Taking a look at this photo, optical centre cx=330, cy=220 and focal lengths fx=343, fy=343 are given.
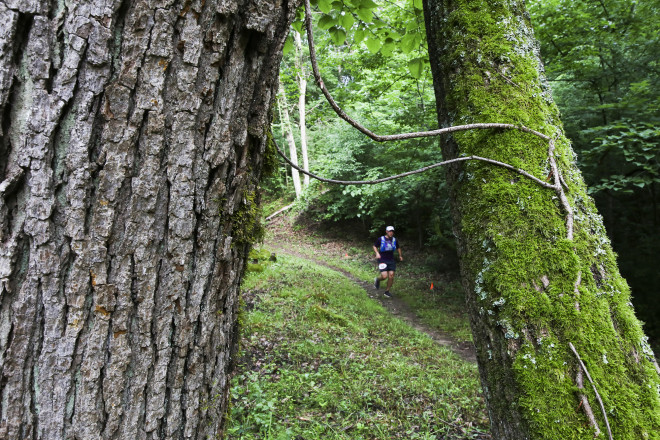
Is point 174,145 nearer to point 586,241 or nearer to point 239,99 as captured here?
point 239,99

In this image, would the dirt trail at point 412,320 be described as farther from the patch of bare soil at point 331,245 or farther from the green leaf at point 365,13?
the green leaf at point 365,13

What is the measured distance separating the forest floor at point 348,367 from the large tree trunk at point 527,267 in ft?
3.56

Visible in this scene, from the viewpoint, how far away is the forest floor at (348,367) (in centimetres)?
341

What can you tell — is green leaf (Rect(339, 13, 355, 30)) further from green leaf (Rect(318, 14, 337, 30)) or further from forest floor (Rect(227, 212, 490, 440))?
forest floor (Rect(227, 212, 490, 440))

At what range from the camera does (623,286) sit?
1.46 meters

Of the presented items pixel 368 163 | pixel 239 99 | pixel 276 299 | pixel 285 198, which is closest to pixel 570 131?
pixel 276 299

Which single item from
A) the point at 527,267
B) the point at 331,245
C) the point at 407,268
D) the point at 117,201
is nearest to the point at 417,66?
the point at 527,267

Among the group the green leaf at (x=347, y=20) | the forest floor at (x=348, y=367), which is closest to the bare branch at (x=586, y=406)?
the forest floor at (x=348, y=367)

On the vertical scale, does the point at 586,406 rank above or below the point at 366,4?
below

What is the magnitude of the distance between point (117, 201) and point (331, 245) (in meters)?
16.9

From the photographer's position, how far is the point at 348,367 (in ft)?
15.3

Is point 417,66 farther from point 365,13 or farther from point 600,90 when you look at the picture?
point 600,90

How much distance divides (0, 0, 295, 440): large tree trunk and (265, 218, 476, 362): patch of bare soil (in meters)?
6.83

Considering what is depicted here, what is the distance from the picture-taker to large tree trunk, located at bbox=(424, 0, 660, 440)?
126cm
